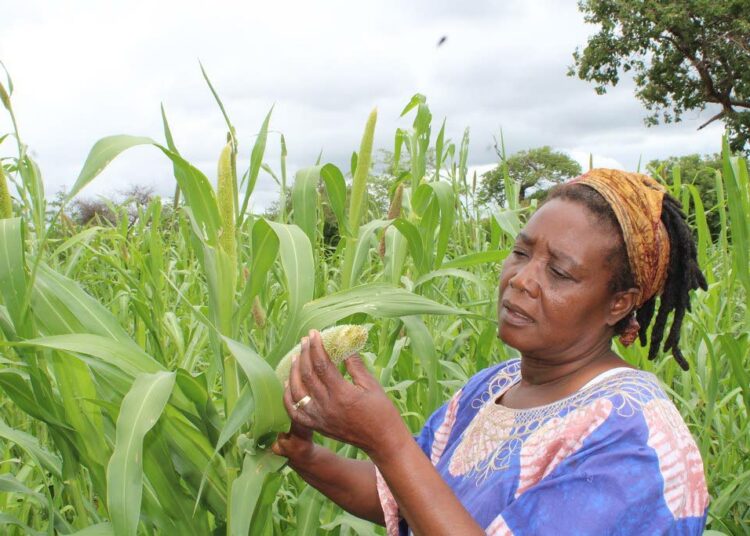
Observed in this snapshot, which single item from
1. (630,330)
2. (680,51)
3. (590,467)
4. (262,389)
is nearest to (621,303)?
(630,330)

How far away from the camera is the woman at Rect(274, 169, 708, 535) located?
1150 millimetres

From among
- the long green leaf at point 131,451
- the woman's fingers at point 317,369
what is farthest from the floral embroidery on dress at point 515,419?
the long green leaf at point 131,451

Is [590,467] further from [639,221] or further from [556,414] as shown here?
[639,221]

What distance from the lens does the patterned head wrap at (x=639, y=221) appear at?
1342mm

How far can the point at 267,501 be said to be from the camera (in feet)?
4.54

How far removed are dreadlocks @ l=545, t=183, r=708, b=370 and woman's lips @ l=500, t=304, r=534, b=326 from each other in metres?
0.17

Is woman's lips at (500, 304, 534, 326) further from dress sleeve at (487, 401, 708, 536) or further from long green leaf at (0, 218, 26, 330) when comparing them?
long green leaf at (0, 218, 26, 330)

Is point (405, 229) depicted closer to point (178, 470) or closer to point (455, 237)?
point (178, 470)

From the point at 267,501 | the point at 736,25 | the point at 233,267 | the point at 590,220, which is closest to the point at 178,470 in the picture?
the point at 267,501

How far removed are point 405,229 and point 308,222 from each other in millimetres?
284

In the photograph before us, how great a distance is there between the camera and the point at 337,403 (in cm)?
117

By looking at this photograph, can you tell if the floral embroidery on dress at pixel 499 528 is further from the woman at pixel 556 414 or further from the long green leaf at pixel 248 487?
the long green leaf at pixel 248 487

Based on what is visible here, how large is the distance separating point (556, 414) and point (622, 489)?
0.68ft

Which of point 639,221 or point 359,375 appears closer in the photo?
point 359,375
